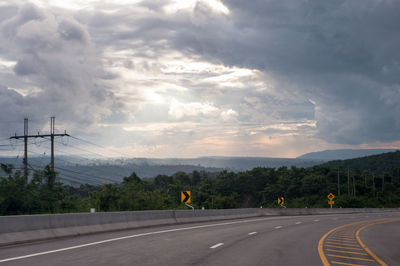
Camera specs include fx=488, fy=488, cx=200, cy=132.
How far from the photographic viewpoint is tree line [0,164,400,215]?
123 ft

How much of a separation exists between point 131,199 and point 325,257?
119ft

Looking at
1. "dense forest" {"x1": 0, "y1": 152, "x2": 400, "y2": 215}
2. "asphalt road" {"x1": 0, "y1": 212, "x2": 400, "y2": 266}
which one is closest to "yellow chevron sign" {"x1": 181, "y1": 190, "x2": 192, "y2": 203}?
"dense forest" {"x1": 0, "y1": 152, "x2": 400, "y2": 215}

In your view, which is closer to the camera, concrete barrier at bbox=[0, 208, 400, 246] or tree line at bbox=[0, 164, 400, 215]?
concrete barrier at bbox=[0, 208, 400, 246]

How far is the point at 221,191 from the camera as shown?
171000mm

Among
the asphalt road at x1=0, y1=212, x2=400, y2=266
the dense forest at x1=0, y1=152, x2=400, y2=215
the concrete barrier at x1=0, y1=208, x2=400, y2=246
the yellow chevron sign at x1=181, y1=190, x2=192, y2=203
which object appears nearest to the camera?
the asphalt road at x1=0, y1=212, x2=400, y2=266

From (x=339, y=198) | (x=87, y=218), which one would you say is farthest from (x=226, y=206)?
(x=87, y=218)

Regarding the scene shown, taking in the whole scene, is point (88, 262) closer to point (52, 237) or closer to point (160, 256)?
point (160, 256)

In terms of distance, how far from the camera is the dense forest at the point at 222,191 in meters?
37.6

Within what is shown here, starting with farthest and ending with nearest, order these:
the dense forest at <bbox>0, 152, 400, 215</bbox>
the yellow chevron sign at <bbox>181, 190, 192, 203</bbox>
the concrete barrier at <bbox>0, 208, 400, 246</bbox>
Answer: the dense forest at <bbox>0, 152, 400, 215</bbox>
the yellow chevron sign at <bbox>181, 190, 192, 203</bbox>
the concrete barrier at <bbox>0, 208, 400, 246</bbox>

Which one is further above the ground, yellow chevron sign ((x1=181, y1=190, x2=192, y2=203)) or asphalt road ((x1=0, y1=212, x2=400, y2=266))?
yellow chevron sign ((x1=181, y1=190, x2=192, y2=203))

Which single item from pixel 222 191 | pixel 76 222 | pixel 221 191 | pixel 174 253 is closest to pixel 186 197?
pixel 76 222

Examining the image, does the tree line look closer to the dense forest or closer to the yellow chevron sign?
the dense forest

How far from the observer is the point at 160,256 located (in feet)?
40.3

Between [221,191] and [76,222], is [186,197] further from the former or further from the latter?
[221,191]
